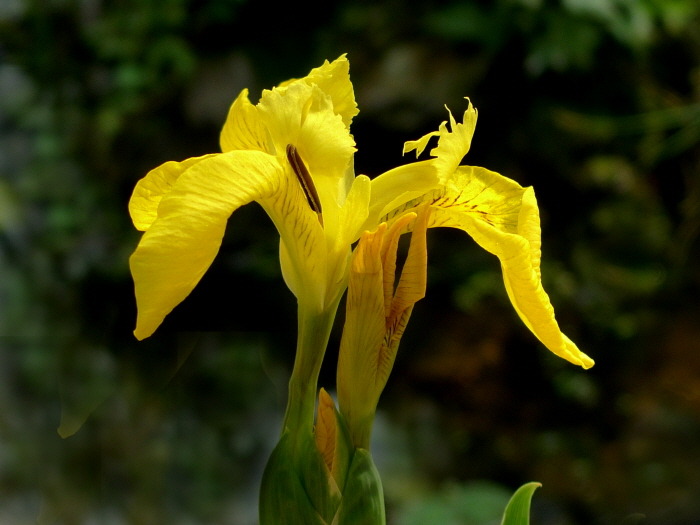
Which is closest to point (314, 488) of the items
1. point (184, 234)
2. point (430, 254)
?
point (184, 234)

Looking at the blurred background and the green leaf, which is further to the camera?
the blurred background

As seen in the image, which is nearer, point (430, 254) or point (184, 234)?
point (184, 234)

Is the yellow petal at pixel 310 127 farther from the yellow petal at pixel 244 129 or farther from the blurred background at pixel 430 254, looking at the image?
the blurred background at pixel 430 254

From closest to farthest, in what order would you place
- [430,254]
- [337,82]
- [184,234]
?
[184,234]
[337,82]
[430,254]

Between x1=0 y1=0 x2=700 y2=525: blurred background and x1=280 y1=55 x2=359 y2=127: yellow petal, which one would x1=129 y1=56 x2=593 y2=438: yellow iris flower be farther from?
x1=0 y1=0 x2=700 y2=525: blurred background

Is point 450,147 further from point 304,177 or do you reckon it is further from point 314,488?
point 314,488

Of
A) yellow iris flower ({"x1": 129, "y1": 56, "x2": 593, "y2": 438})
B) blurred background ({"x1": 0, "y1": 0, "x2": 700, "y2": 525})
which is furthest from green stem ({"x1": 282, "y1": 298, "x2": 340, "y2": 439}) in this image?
blurred background ({"x1": 0, "y1": 0, "x2": 700, "y2": 525})

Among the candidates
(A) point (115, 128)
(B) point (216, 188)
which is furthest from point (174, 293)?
(A) point (115, 128)
